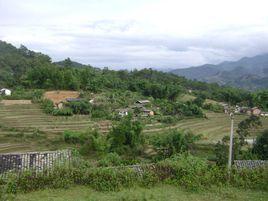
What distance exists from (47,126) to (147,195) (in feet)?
87.1

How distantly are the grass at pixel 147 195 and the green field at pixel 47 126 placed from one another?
59.8 ft

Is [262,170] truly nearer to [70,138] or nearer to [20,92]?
[70,138]

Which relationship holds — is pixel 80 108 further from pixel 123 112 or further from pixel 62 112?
pixel 123 112

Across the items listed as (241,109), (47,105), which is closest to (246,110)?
(241,109)

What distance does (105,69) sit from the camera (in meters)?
70.0

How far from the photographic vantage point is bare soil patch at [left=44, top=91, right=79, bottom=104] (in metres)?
44.1

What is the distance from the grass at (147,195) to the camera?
939 centimetres

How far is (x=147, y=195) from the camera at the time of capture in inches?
378

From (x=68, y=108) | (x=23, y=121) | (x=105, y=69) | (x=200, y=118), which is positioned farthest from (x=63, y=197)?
(x=105, y=69)

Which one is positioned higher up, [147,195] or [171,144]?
[147,195]

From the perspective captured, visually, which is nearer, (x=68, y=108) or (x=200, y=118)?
(x=68, y=108)

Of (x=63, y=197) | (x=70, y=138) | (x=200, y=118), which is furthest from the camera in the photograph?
(x=200, y=118)

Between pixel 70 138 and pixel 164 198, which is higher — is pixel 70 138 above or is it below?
below

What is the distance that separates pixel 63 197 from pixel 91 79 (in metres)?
43.4
